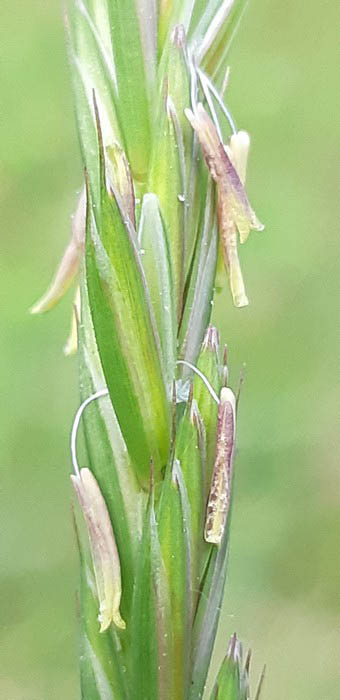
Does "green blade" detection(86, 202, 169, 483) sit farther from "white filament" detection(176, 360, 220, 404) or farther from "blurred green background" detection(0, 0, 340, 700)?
"blurred green background" detection(0, 0, 340, 700)

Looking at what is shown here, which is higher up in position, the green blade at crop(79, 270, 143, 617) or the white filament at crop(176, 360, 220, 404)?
the white filament at crop(176, 360, 220, 404)

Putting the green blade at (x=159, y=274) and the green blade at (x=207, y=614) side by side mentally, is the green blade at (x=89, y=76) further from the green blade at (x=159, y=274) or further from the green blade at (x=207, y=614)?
the green blade at (x=207, y=614)

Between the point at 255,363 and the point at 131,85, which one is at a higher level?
the point at 131,85

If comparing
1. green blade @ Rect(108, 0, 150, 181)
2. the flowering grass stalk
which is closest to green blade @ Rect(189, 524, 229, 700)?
the flowering grass stalk

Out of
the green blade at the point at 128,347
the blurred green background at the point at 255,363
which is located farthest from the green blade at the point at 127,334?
the blurred green background at the point at 255,363

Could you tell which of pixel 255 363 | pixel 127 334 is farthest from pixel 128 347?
pixel 255 363

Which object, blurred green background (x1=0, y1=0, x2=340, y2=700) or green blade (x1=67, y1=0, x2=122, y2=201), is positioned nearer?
green blade (x1=67, y1=0, x2=122, y2=201)

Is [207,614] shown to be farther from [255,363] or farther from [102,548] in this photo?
[255,363]
